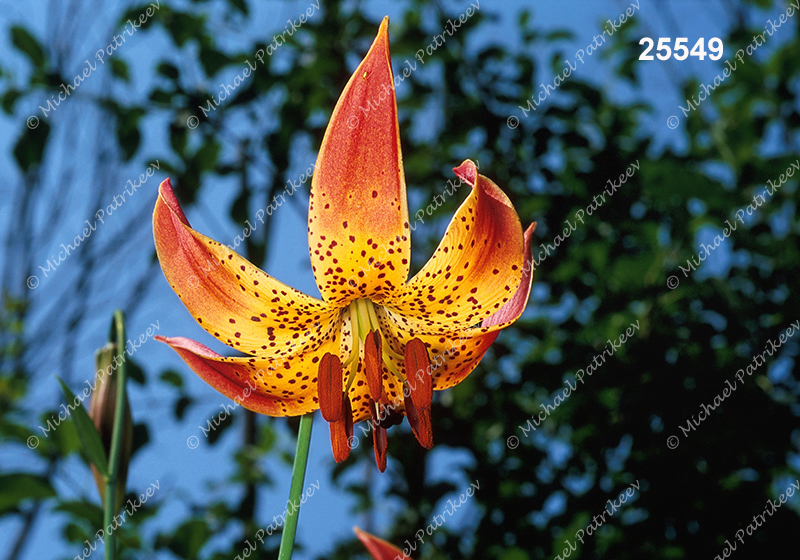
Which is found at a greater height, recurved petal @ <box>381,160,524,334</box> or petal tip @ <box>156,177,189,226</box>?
petal tip @ <box>156,177,189,226</box>

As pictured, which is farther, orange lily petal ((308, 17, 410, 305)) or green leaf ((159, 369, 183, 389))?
green leaf ((159, 369, 183, 389))

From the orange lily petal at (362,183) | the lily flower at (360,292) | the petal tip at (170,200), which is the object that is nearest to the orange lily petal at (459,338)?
the lily flower at (360,292)

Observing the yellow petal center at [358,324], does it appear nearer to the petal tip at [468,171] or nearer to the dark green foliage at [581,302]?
the petal tip at [468,171]

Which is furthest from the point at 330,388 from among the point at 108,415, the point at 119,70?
the point at 119,70

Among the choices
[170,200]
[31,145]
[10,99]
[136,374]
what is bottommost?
[170,200]

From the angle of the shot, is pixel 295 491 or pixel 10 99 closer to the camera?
pixel 295 491

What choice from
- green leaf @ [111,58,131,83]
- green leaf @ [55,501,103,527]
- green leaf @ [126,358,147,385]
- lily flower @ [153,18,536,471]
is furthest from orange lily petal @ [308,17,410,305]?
green leaf @ [111,58,131,83]

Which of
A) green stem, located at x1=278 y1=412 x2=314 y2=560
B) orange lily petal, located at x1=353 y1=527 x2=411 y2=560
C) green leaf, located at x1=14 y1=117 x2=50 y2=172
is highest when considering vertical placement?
green leaf, located at x1=14 y1=117 x2=50 y2=172

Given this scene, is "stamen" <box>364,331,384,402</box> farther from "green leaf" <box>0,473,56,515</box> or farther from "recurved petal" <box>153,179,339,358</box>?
"green leaf" <box>0,473,56,515</box>

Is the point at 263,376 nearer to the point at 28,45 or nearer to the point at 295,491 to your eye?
the point at 295,491
